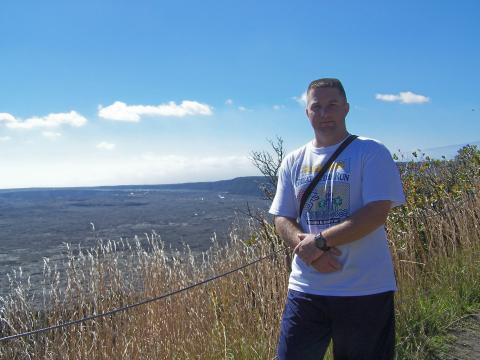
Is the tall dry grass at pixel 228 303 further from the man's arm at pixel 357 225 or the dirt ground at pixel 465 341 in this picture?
the man's arm at pixel 357 225

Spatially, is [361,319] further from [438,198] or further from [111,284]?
[438,198]

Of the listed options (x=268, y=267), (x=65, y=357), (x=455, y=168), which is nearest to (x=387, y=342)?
(x=268, y=267)

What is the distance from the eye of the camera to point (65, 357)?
3.91 meters

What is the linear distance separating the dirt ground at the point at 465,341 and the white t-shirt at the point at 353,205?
4.32 feet

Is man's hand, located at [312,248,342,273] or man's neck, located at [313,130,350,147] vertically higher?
man's neck, located at [313,130,350,147]

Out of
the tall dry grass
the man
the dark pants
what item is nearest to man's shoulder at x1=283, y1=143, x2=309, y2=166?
the man

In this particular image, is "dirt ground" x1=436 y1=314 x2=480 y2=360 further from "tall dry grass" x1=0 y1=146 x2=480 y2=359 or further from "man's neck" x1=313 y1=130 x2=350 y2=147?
"man's neck" x1=313 y1=130 x2=350 y2=147

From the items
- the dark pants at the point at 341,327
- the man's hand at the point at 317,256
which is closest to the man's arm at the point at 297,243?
the man's hand at the point at 317,256

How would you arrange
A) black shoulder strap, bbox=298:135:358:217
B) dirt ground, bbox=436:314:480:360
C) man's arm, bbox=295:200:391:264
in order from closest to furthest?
1. man's arm, bbox=295:200:391:264
2. black shoulder strap, bbox=298:135:358:217
3. dirt ground, bbox=436:314:480:360

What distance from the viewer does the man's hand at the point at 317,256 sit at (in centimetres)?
198

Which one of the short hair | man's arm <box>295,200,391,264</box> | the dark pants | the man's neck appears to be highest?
the short hair

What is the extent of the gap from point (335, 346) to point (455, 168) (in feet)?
21.9

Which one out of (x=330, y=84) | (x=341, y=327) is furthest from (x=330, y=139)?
(x=341, y=327)

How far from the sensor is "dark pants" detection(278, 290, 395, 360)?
77.5 inches
